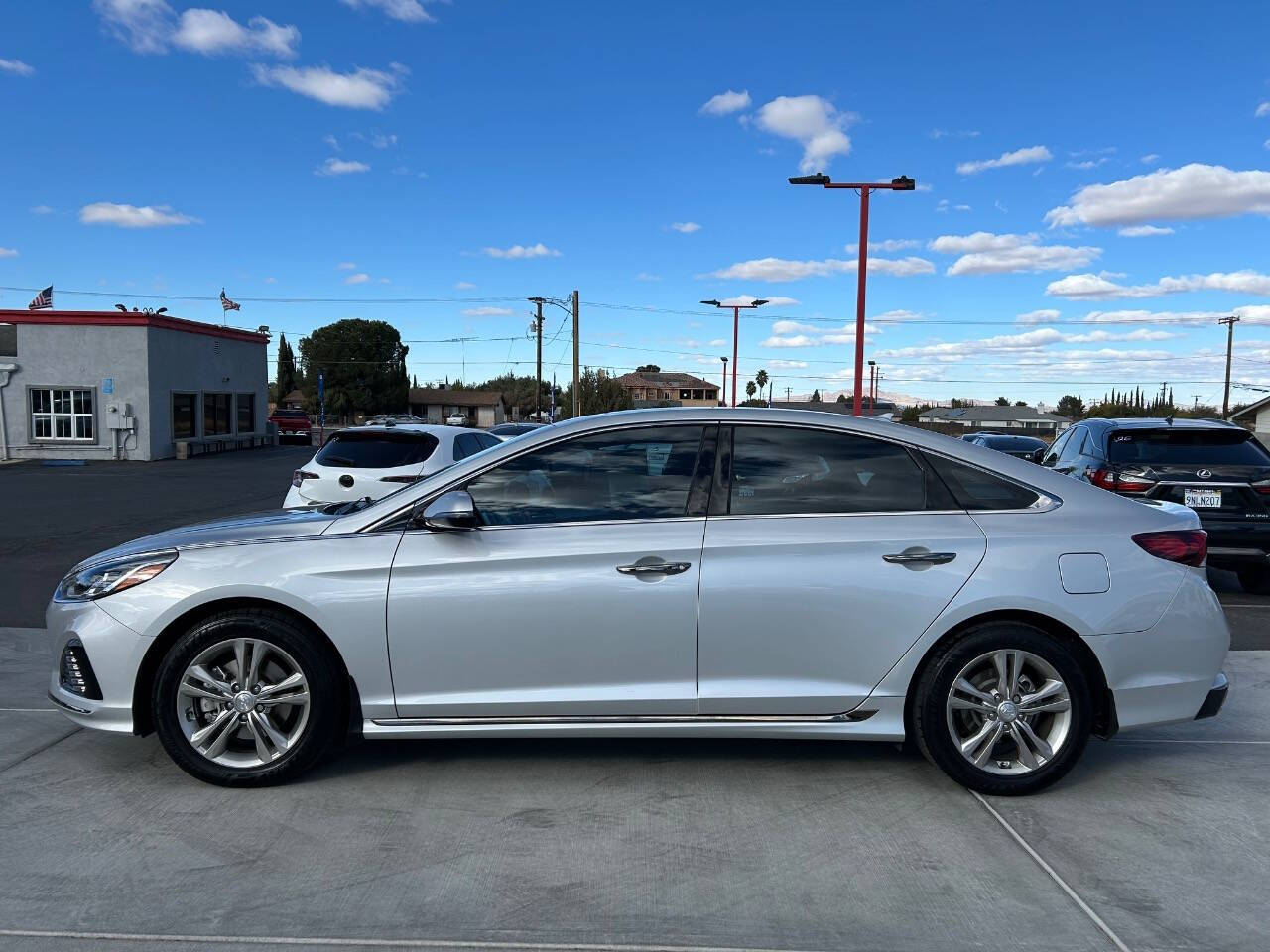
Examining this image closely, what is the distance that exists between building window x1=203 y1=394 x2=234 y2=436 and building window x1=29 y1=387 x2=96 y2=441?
179 inches

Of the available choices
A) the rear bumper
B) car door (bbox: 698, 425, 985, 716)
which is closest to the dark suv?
the rear bumper

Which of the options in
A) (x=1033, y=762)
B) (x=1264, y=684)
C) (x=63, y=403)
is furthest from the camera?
(x=63, y=403)

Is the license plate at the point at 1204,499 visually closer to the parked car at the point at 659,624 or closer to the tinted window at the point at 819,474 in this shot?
the parked car at the point at 659,624

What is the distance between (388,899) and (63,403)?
3160 centimetres

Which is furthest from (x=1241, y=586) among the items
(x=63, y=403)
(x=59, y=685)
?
(x=63, y=403)

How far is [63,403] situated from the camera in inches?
1171

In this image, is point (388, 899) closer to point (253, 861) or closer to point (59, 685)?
point (253, 861)

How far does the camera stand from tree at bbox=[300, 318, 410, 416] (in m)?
97.0

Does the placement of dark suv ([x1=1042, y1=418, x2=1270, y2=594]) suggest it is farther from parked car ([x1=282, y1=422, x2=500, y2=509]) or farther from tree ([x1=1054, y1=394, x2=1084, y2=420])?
tree ([x1=1054, y1=394, x2=1084, y2=420])

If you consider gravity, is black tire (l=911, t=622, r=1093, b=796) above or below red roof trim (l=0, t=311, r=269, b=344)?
below

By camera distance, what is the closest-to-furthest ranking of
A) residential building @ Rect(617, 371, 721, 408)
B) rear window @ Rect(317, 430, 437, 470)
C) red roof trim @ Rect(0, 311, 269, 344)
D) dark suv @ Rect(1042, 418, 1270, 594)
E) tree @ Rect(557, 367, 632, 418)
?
dark suv @ Rect(1042, 418, 1270, 594) → rear window @ Rect(317, 430, 437, 470) → red roof trim @ Rect(0, 311, 269, 344) → tree @ Rect(557, 367, 632, 418) → residential building @ Rect(617, 371, 721, 408)

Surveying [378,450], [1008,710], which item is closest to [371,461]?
[378,450]

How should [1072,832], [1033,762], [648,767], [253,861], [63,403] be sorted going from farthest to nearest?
[63,403]
[648,767]
[1033,762]
[1072,832]
[253,861]

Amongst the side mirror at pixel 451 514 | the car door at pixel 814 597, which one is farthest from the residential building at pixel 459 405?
the car door at pixel 814 597
